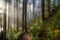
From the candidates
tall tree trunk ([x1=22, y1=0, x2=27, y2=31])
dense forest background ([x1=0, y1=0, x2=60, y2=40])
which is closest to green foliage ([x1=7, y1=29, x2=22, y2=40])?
dense forest background ([x1=0, y1=0, x2=60, y2=40])

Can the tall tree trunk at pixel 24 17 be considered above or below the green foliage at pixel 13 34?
above

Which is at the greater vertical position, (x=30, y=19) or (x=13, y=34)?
(x=30, y=19)

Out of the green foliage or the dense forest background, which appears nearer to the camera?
the dense forest background

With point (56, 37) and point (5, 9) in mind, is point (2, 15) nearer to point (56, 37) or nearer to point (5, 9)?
point (5, 9)

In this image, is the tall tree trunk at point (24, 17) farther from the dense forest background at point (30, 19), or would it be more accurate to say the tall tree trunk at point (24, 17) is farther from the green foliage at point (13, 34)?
the green foliage at point (13, 34)

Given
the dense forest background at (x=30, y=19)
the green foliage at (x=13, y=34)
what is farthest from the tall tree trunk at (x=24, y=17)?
the green foliage at (x=13, y=34)

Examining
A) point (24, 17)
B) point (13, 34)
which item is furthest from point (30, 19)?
point (13, 34)

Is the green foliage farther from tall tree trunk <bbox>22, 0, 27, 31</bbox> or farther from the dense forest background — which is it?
tall tree trunk <bbox>22, 0, 27, 31</bbox>

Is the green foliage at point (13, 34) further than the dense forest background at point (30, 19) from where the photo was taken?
Yes

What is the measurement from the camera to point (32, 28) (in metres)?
3.48

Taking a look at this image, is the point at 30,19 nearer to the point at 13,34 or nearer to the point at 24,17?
the point at 24,17

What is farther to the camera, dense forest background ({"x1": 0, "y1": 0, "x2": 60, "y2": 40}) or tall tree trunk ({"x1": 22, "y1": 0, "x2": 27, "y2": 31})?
tall tree trunk ({"x1": 22, "y1": 0, "x2": 27, "y2": 31})

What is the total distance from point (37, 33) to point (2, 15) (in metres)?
0.87

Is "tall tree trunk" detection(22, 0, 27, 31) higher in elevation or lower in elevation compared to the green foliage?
higher
